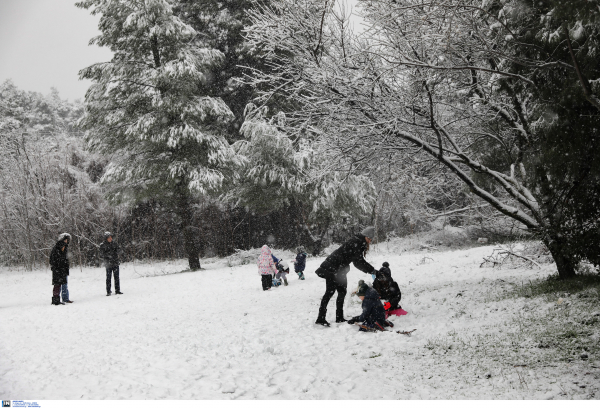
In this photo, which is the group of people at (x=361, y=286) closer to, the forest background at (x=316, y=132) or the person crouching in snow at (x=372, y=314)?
the person crouching in snow at (x=372, y=314)

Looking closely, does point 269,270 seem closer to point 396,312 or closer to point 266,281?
point 266,281

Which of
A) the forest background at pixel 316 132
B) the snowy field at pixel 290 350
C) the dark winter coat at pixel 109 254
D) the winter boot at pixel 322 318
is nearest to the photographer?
the snowy field at pixel 290 350

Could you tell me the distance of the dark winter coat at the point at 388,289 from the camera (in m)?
7.17

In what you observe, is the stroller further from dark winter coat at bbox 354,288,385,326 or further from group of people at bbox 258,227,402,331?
dark winter coat at bbox 354,288,385,326

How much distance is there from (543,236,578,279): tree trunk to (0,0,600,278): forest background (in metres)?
0.04

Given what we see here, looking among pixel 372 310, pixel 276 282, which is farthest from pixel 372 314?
pixel 276 282

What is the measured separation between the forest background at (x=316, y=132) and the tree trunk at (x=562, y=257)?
0.04 m

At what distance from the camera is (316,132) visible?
7172 millimetres

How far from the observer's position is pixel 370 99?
6648 millimetres

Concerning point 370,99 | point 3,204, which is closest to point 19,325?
point 370,99

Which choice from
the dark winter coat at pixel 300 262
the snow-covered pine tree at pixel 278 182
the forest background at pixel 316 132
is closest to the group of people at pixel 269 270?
the dark winter coat at pixel 300 262

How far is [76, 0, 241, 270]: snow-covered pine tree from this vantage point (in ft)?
49.2
